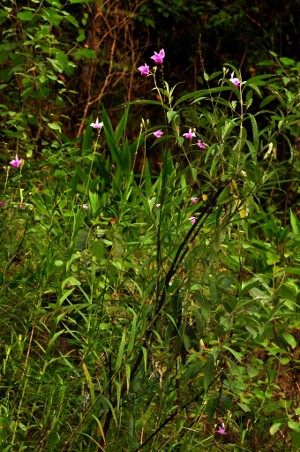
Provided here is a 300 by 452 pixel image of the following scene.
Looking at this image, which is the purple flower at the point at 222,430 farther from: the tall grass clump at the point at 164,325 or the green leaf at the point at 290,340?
the green leaf at the point at 290,340

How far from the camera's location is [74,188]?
5121 mm

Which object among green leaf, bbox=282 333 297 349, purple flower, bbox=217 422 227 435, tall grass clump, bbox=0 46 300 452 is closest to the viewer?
tall grass clump, bbox=0 46 300 452

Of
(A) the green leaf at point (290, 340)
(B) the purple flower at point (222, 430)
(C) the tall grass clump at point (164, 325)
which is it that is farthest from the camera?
(A) the green leaf at point (290, 340)

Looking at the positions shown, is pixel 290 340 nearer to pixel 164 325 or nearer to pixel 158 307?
pixel 164 325

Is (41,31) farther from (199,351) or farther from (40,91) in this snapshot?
(199,351)

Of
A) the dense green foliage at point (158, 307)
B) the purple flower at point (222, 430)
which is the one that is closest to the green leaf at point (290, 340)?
the dense green foliage at point (158, 307)

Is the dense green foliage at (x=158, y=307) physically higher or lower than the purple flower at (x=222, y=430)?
higher

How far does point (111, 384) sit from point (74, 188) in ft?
7.63

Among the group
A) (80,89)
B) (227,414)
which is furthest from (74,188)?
(80,89)

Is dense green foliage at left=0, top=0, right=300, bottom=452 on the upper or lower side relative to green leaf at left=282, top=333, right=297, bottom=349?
upper

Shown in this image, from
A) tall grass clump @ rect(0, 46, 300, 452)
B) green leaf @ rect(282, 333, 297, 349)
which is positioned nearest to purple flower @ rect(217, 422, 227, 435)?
tall grass clump @ rect(0, 46, 300, 452)

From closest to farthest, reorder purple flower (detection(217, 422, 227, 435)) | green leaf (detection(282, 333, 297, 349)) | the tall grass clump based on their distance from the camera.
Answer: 1. the tall grass clump
2. purple flower (detection(217, 422, 227, 435))
3. green leaf (detection(282, 333, 297, 349))

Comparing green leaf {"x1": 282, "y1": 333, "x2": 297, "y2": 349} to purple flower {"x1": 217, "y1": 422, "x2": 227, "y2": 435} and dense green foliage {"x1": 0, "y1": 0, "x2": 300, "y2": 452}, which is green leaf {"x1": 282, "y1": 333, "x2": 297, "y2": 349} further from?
purple flower {"x1": 217, "y1": 422, "x2": 227, "y2": 435}

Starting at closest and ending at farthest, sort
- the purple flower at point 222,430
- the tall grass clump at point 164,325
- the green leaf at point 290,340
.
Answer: the tall grass clump at point 164,325
the purple flower at point 222,430
the green leaf at point 290,340
